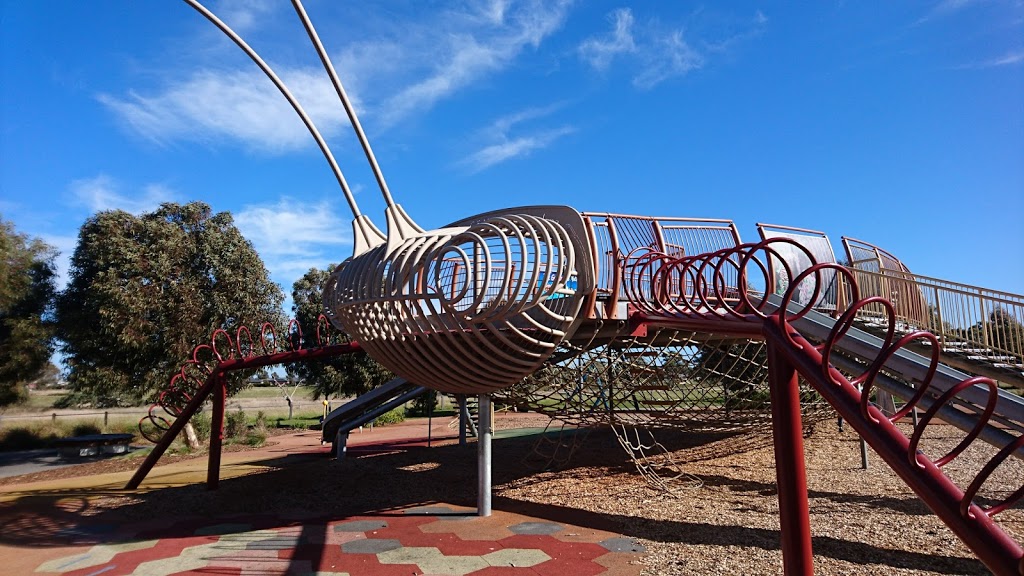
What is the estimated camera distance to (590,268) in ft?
24.5

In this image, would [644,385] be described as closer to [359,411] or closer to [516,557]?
[516,557]

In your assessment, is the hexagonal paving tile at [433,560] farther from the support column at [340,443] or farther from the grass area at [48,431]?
the grass area at [48,431]

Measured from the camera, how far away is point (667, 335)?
32.8ft

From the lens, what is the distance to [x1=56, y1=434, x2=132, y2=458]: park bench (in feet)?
64.7

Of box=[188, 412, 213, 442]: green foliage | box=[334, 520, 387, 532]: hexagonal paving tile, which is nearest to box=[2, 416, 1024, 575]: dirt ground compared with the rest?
box=[334, 520, 387, 532]: hexagonal paving tile

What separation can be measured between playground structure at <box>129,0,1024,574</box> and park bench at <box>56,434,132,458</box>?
10400 mm

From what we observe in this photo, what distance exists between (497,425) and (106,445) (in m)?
14.1

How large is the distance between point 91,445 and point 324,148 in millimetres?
16813

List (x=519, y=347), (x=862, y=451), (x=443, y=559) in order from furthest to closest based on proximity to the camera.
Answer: (x=862, y=451)
(x=519, y=347)
(x=443, y=559)

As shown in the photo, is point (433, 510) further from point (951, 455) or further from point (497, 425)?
point (497, 425)

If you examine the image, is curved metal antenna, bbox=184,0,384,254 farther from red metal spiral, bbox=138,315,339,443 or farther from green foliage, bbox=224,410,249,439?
green foliage, bbox=224,410,249,439

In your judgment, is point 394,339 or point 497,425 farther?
point 497,425

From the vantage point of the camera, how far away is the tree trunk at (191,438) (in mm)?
20031

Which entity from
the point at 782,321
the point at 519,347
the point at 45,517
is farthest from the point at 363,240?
the point at 45,517
